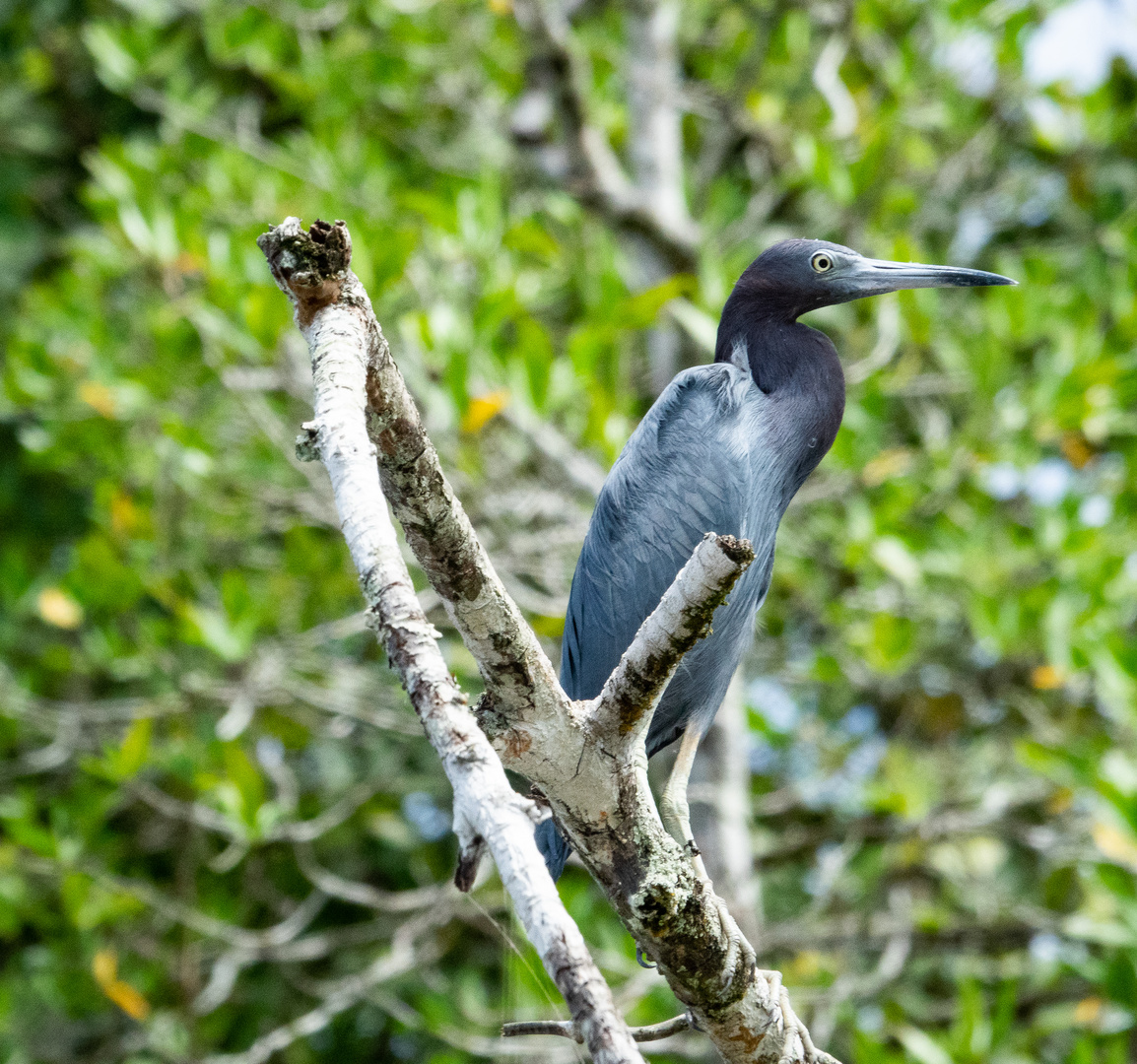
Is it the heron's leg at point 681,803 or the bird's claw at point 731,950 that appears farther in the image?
the heron's leg at point 681,803

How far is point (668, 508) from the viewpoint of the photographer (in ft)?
9.87

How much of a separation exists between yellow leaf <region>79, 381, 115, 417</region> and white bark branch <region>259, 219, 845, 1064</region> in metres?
3.77

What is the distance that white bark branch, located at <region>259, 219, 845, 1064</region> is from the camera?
1.01m

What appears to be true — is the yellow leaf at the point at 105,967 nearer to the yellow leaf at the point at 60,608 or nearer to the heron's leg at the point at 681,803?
the yellow leaf at the point at 60,608

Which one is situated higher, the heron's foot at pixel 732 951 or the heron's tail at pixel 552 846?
the heron's tail at pixel 552 846

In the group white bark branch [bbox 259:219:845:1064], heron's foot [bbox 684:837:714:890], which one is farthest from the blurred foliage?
white bark branch [bbox 259:219:845:1064]

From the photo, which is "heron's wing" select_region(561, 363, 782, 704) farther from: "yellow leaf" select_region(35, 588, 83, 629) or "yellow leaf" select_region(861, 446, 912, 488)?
"yellow leaf" select_region(35, 588, 83, 629)

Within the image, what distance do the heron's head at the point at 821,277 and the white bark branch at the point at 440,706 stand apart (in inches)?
76.6

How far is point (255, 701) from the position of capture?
480cm

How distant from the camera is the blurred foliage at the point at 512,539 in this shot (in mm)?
4520

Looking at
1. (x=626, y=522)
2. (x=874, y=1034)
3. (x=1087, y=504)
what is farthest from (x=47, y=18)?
(x=874, y=1034)

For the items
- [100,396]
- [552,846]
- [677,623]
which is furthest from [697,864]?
[100,396]

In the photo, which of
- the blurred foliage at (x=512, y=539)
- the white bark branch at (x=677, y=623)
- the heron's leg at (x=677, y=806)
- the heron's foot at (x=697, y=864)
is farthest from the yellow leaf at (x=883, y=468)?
the white bark branch at (x=677, y=623)

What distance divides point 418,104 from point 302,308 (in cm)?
514
